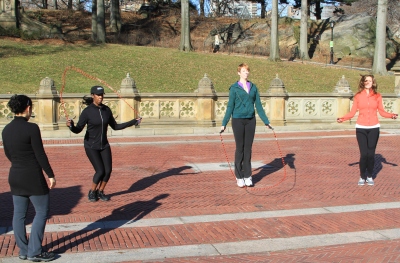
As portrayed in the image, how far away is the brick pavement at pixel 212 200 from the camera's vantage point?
6.56m

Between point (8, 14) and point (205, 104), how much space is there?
22.5 m

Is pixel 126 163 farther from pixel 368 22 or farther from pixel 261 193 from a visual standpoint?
pixel 368 22

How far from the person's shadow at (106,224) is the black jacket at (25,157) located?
0.97m

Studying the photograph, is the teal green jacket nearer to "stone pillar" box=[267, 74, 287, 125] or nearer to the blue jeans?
the blue jeans

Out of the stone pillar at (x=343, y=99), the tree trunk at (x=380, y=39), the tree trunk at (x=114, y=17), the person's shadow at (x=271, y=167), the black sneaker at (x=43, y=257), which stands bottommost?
the person's shadow at (x=271, y=167)

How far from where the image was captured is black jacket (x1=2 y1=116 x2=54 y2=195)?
570 cm

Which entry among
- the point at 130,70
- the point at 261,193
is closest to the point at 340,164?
the point at 261,193

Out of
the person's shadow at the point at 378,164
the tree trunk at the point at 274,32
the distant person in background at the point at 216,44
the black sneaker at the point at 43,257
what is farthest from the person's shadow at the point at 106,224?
the distant person in background at the point at 216,44

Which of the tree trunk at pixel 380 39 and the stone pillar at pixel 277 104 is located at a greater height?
the tree trunk at pixel 380 39

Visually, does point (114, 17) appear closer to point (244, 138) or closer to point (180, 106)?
point (180, 106)

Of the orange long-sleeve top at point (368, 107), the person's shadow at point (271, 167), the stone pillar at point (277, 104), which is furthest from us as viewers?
the stone pillar at point (277, 104)

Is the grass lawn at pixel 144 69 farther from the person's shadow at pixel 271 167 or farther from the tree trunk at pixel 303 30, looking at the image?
the person's shadow at pixel 271 167

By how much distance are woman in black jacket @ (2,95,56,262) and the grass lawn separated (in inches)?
871

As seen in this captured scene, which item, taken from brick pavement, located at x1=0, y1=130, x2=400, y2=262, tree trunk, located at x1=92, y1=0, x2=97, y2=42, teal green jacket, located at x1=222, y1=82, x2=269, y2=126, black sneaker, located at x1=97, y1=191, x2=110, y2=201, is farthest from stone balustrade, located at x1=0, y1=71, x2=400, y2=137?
tree trunk, located at x1=92, y1=0, x2=97, y2=42
